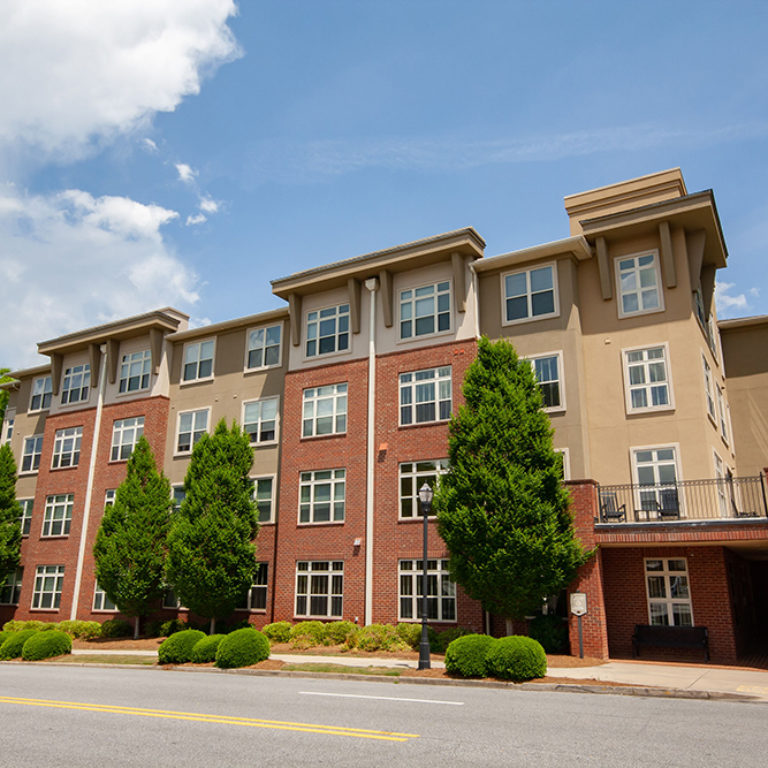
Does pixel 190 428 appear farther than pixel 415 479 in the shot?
Yes

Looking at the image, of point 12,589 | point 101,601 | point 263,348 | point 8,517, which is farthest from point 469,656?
point 12,589

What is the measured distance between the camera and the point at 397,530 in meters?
25.5

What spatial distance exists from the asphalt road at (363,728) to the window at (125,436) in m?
19.7

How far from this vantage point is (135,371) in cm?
3531

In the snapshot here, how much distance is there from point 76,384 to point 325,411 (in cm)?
1661

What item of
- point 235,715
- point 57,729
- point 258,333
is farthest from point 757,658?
point 258,333

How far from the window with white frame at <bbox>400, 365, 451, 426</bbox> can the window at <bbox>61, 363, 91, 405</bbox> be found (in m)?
19.0

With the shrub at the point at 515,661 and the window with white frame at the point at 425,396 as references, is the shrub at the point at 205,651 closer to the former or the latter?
the shrub at the point at 515,661

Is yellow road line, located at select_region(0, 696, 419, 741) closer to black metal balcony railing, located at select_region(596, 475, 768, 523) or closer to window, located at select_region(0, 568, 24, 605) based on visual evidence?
black metal balcony railing, located at select_region(596, 475, 768, 523)

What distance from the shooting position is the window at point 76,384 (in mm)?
Result: 37156

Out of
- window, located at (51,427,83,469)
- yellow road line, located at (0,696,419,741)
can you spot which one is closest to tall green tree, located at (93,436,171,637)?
window, located at (51,427,83,469)

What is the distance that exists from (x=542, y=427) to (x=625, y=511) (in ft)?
12.9

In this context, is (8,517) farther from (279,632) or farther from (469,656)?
(469,656)

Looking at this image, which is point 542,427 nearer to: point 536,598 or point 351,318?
point 536,598
